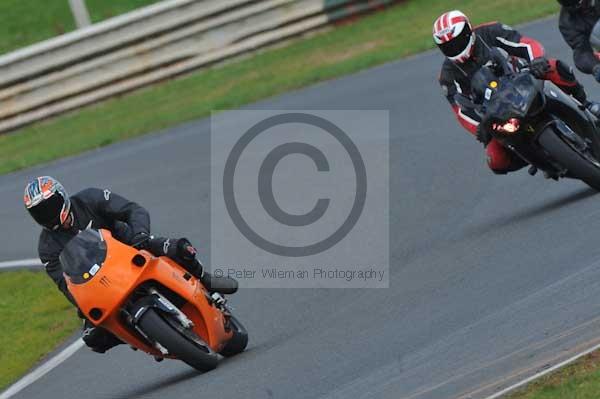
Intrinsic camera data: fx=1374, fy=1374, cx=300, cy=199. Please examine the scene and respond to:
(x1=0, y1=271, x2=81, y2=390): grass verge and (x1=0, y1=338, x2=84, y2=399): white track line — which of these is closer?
(x1=0, y1=338, x2=84, y2=399): white track line

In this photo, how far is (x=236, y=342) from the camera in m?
8.77

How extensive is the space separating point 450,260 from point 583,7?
320cm

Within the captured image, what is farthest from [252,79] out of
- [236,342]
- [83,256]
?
[83,256]

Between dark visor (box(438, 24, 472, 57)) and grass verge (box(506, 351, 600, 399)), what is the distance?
4277mm

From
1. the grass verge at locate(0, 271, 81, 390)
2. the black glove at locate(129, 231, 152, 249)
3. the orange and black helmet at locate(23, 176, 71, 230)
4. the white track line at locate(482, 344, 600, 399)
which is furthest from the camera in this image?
the grass verge at locate(0, 271, 81, 390)

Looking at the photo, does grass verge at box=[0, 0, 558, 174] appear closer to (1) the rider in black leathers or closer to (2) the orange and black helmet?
(1) the rider in black leathers

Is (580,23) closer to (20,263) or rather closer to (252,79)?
(20,263)

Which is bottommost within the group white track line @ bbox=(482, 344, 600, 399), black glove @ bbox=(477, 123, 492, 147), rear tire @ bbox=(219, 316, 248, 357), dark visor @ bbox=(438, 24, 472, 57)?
black glove @ bbox=(477, 123, 492, 147)

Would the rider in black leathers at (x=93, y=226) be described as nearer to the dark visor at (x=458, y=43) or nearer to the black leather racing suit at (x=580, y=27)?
the dark visor at (x=458, y=43)

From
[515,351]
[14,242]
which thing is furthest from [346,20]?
[515,351]

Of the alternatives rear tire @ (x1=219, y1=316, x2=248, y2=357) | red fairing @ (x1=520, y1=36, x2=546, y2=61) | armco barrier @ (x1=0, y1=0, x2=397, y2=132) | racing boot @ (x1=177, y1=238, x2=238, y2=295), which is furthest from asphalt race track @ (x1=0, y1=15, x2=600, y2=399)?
armco barrier @ (x1=0, y1=0, x2=397, y2=132)

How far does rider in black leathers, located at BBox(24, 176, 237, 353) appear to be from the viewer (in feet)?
27.4

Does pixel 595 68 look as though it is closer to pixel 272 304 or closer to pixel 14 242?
pixel 272 304

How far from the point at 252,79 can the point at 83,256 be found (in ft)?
37.7
